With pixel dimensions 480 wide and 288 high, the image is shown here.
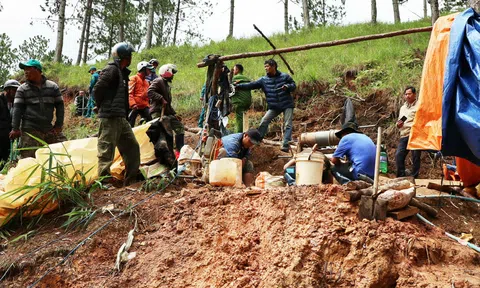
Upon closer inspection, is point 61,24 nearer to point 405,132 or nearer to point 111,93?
point 111,93

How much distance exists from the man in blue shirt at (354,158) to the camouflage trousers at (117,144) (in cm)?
222

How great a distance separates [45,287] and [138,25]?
25916 mm

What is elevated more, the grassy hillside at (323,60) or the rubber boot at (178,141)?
the grassy hillside at (323,60)

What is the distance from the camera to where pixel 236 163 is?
4652 mm

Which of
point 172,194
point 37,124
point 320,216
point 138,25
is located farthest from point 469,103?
point 138,25

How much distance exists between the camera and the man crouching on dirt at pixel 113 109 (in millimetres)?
4582

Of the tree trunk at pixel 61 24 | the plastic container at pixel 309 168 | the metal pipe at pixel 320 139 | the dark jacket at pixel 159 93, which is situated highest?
the tree trunk at pixel 61 24

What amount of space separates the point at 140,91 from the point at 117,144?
7.27 feet

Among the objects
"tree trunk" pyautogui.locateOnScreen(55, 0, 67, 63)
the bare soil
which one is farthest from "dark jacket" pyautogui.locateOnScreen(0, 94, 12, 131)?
"tree trunk" pyautogui.locateOnScreen(55, 0, 67, 63)

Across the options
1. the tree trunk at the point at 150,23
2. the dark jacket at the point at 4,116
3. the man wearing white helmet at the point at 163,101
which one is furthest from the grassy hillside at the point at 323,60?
the dark jacket at the point at 4,116

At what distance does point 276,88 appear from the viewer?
22.8ft

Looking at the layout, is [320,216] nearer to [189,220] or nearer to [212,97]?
[189,220]

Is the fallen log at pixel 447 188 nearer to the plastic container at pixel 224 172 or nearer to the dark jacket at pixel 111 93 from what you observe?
the plastic container at pixel 224 172

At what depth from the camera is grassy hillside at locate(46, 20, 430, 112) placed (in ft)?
30.9
